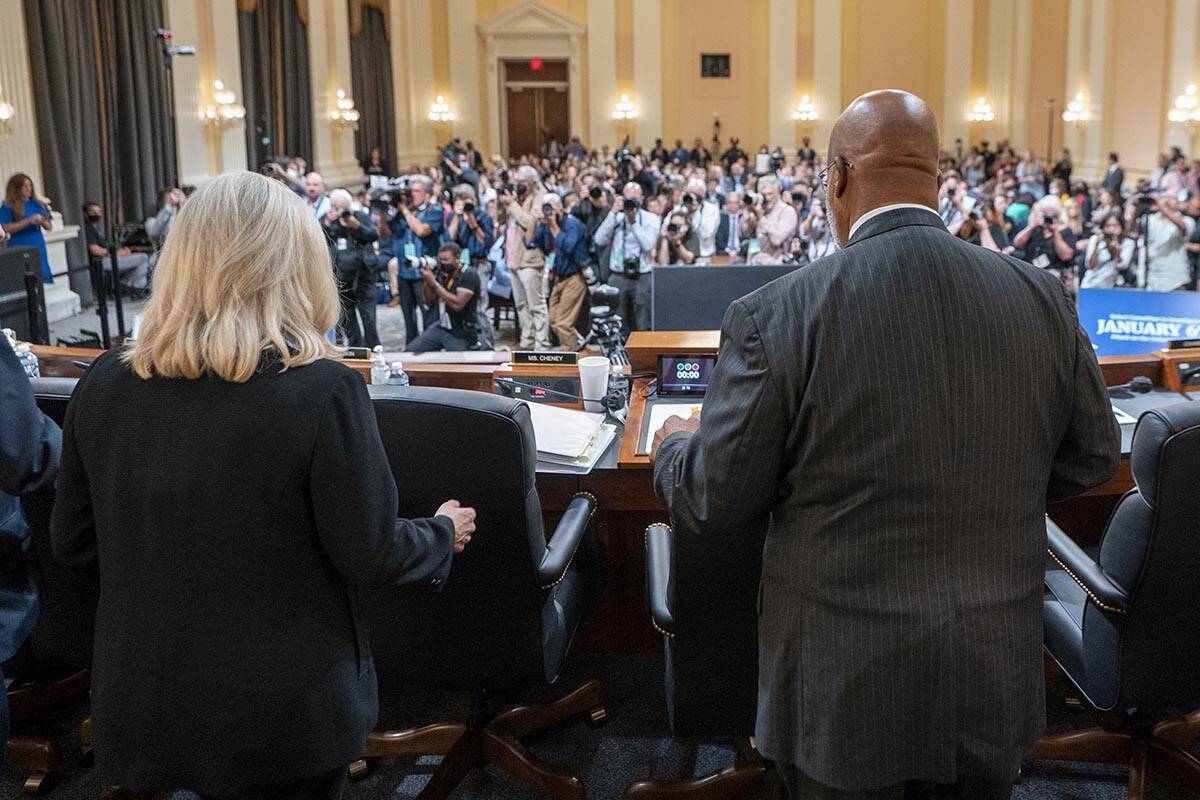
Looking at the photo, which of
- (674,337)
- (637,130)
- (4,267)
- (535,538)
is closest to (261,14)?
(637,130)

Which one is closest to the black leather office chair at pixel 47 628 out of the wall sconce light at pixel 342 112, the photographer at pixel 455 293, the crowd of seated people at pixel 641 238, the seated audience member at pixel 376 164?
the crowd of seated people at pixel 641 238

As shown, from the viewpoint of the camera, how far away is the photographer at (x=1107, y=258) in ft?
28.0

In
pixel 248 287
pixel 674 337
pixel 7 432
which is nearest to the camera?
pixel 248 287

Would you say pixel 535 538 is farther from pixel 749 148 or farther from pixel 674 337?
pixel 749 148

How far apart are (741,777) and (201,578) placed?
145cm

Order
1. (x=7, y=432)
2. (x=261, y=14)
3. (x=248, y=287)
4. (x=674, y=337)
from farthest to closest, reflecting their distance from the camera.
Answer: (x=261, y=14), (x=674, y=337), (x=7, y=432), (x=248, y=287)

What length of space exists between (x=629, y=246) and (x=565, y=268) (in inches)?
21.6

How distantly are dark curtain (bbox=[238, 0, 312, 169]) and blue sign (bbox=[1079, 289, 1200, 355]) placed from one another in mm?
12443

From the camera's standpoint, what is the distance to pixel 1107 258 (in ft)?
28.3

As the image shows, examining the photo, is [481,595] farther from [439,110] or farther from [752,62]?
[752,62]

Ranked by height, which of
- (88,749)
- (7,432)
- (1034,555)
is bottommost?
(88,749)

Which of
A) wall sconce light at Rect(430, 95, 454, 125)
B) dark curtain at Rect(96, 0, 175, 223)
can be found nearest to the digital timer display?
dark curtain at Rect(96, 0, 175, 223)

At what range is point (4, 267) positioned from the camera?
5715mm

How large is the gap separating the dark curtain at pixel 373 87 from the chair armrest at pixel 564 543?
1870 cm
